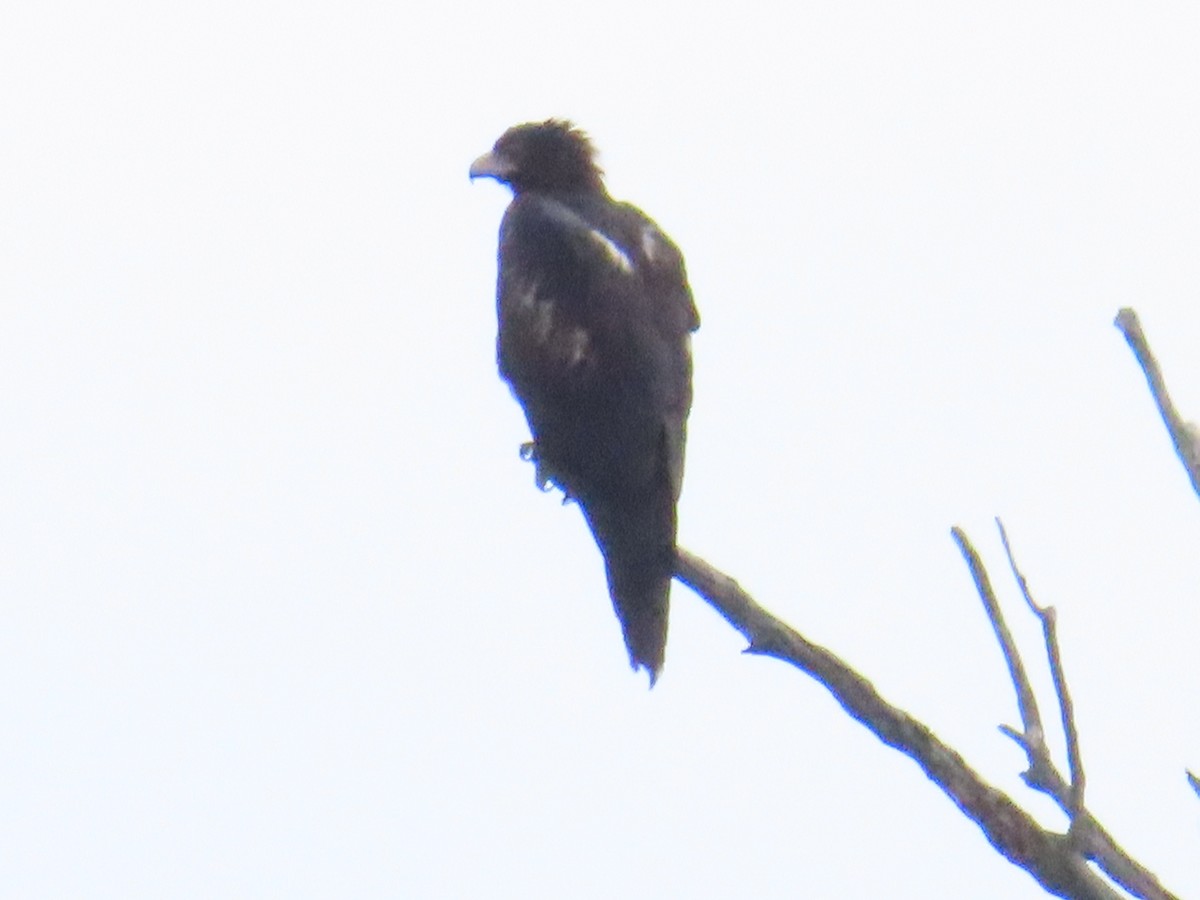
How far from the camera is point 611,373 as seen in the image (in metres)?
6.73

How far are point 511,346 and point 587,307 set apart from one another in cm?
34

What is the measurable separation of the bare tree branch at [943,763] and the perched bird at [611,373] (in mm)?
1383

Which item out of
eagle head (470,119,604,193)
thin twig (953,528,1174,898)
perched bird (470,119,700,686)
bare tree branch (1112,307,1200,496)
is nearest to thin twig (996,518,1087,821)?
thin twig (953,528,1174,898)

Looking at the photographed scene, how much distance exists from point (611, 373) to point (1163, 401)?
3.52 metres

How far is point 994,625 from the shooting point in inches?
145

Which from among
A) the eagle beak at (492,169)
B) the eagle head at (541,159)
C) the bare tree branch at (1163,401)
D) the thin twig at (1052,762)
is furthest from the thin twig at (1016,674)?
the eagle beak at (492,169)

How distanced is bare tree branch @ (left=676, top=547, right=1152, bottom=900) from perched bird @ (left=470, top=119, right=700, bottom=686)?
1.38 meters

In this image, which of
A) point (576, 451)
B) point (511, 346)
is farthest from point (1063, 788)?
point (511, 346)

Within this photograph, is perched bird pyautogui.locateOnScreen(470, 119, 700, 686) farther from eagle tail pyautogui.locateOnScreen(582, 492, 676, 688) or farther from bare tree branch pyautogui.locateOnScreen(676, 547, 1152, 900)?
bare tree branch pyautogui.locateOnScreen(676, 547, 1152, 900)

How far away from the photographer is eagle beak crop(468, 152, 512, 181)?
8422 mm

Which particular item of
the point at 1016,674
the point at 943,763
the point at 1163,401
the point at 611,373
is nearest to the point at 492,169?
the point at 611,373

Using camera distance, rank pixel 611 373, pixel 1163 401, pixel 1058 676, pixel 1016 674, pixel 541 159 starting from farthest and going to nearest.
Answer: pixel 541 159 → pixel 611 373 → pixel 1016 674 → pixel 1058 676 → pixel 1163 401

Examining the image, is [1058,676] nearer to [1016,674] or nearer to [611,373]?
[1016,674]

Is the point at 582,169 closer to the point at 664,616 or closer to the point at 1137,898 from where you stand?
the point at 664,616
